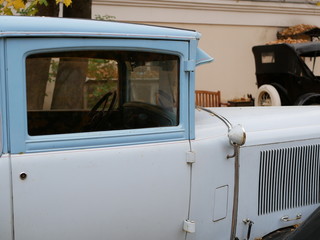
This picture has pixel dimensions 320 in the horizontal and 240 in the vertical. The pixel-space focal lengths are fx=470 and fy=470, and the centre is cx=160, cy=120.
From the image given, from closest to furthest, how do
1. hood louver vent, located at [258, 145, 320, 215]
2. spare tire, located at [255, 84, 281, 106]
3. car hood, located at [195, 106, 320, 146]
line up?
car hood, located at [195, 106, 320, 146] → hood louver vent, located at [258, 145, 320, 215] → spare tire, located at [255, 84, 281, 106]

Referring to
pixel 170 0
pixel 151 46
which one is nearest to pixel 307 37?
pixel 170 0

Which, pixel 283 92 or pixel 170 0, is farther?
pixel 170 0

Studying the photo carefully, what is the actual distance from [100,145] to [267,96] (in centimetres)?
500

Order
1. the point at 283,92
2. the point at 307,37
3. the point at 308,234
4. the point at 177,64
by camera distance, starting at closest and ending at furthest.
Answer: the point at 308,234 < the point at 177,64 < the point at 283,92 < the point at 307,37

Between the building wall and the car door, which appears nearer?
the car door

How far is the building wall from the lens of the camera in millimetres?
9978

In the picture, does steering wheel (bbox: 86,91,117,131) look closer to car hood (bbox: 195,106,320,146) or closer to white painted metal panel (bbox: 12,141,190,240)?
white painted metal panel (bbox: 12,141,190,240)

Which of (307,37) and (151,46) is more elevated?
(307,37)

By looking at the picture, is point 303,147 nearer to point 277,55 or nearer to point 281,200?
point 281,200

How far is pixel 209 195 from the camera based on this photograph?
263 centimetres

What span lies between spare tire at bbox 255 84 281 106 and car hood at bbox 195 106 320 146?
3224 mm

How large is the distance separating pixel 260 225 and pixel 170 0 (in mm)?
7613

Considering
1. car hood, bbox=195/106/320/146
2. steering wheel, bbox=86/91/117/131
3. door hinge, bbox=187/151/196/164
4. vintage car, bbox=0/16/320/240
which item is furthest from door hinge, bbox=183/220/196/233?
steering wheel, bbox=86/91/117/131

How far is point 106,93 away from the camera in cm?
293
